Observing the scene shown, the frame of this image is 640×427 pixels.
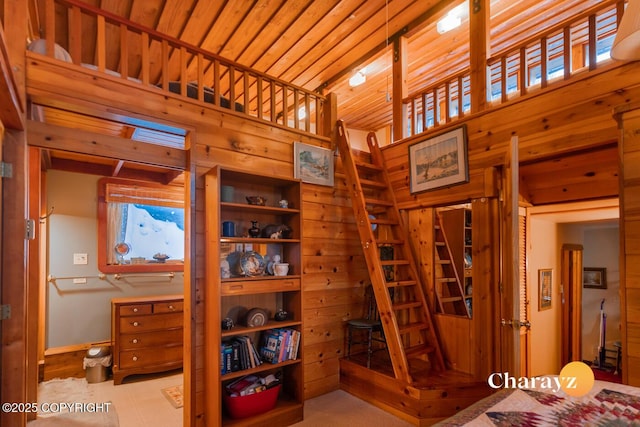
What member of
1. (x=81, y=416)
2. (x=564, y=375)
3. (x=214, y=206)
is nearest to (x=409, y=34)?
(x=214, y=206)

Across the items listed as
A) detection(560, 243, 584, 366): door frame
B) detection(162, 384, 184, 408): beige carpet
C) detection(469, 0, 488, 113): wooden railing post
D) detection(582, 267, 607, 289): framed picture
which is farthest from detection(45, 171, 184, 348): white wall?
detection(582, 267, 607, 289): framed picture

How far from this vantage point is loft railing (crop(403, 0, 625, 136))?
235 cm

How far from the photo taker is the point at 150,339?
3.81 m

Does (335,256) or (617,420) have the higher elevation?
(335,256)

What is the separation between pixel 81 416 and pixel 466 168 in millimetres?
3952

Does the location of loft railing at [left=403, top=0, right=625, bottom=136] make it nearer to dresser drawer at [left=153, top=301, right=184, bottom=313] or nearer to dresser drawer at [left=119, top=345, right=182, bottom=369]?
dresser drawer at [left=153, top=301, right=184, bottom=313]

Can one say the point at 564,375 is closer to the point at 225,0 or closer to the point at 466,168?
the point at 466,168

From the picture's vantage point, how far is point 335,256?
11.8ft

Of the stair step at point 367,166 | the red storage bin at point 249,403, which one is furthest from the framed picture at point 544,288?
the red storage bin at point 249,403

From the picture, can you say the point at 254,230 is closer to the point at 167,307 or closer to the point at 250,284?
the point at 250,284

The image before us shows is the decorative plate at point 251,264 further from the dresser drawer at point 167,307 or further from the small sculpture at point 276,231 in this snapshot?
the dresser drawer at point 167,307

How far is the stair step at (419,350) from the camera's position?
3.02 meters

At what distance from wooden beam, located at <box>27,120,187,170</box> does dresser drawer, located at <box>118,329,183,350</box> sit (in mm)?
2198

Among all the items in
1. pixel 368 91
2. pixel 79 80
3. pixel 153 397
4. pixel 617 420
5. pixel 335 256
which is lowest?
pixel 153 397
